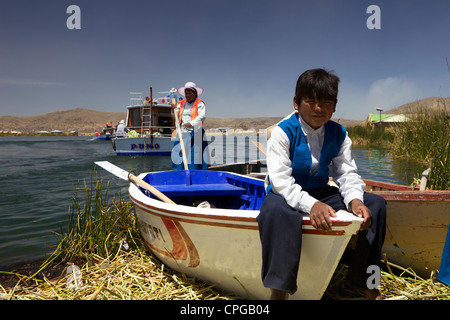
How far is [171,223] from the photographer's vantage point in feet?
8.11

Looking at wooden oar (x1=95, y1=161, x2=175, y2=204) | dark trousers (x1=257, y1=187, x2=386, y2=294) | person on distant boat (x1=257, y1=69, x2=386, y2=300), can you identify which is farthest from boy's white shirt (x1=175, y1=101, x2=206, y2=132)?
dark trousers (x1=257, y1=187, x2=386, y2=294)

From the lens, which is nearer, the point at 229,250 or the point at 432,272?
the point at 229,250

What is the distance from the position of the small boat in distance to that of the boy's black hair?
51.1ft

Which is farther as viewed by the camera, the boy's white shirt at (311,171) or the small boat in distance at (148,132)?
the small boat in distance at (148,132)

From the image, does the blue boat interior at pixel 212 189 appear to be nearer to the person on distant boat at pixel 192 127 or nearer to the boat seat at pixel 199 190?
the boat seat at pixel 199 190

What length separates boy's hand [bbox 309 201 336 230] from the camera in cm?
170

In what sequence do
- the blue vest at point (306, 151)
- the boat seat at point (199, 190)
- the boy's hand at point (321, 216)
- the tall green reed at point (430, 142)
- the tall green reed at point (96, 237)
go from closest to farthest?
the boy's hand at point (321, 216)
the blue vest at point (306, 151)
the tall green reed at point (96, 237)
the boat seat at point (199, 190)
the tall green reed at point (430, 142)

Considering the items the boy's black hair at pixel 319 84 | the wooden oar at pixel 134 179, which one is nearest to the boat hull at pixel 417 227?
the boy's black hair at pixel 319 84

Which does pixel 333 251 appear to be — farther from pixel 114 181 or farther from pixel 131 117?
pixel 131 117

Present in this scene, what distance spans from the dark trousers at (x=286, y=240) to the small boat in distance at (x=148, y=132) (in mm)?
15761

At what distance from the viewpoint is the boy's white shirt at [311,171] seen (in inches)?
74.6

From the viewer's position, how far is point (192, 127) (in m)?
6.19
